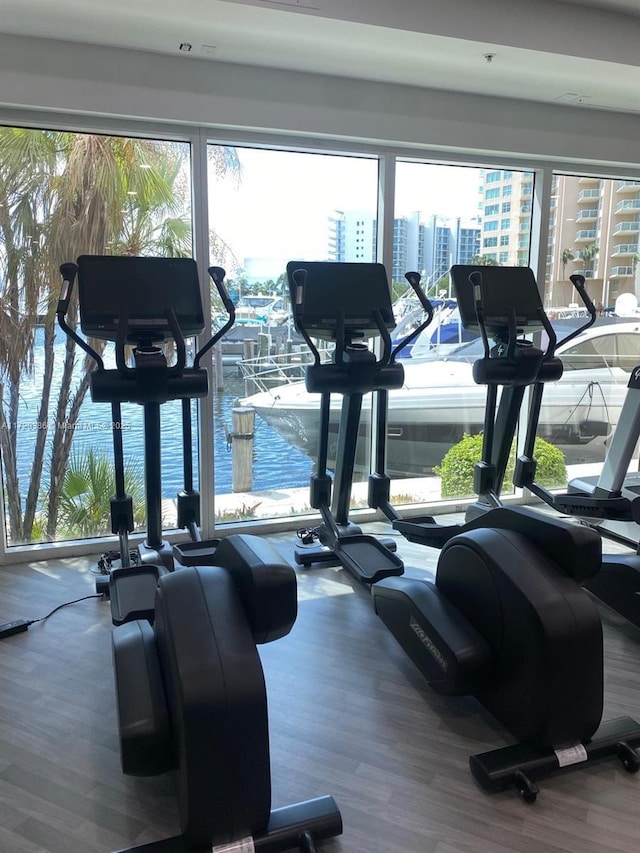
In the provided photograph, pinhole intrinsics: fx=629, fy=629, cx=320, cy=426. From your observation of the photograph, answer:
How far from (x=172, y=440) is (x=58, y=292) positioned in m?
1.17

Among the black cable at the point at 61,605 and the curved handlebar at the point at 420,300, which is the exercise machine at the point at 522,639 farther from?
the black cable at the point at 61,605

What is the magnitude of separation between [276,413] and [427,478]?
1369 millimetres

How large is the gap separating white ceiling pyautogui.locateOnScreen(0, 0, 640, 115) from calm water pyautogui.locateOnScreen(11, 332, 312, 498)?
5.98 feet

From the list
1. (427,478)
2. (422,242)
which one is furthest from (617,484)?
(422,242)

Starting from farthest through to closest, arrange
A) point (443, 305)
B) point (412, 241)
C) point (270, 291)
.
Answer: point (443, 305)
point (412, 241)
point (270, 291)

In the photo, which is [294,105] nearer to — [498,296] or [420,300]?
[420,300]

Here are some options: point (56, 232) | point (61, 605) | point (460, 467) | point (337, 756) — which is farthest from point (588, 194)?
point (61, 605)

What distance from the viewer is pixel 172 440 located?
4266mm

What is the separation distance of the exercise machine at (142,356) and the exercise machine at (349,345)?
467 millimetres

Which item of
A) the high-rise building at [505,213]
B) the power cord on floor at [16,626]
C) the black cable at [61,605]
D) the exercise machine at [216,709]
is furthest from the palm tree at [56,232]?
the exercise machine at [216,709]

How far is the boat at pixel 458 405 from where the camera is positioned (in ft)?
15.2

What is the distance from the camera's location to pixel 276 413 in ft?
15.0

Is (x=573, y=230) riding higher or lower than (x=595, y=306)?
higher

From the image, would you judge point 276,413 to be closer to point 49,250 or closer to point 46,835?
point 49,250
